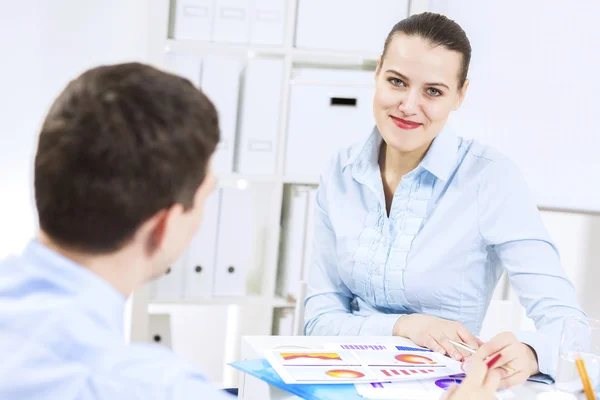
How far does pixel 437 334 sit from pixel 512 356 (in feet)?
0.52

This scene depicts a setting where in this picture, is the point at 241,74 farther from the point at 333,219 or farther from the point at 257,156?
the point at 333,219

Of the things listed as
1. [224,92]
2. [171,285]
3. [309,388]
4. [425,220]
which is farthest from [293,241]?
[309,388]

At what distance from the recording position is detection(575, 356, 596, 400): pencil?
1132 mm

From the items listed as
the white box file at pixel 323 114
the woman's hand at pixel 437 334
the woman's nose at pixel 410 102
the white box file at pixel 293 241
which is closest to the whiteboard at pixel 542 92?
the white box file at pixel 323 114

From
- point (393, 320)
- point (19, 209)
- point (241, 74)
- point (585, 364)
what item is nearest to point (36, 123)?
point (19, 209)

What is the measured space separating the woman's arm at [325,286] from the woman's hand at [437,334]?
186mm

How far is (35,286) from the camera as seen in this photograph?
720mm

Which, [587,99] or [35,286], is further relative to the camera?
[587,99]

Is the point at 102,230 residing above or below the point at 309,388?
above

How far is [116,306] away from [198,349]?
2104 millimetres

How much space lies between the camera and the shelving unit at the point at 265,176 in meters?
2.55

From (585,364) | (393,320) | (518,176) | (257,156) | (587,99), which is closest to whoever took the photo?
(585,364)

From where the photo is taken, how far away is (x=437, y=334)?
1374 millimetres

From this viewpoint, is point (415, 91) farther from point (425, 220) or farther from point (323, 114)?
point (323, 114)
